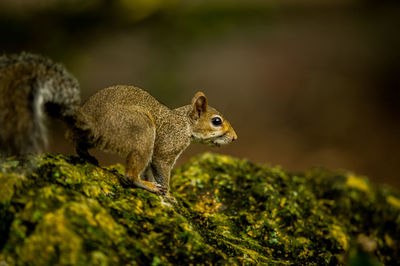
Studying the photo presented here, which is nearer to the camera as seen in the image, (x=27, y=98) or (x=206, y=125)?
(x=27, y=98)

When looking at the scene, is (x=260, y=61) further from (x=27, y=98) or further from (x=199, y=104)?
(x=27, y=98)

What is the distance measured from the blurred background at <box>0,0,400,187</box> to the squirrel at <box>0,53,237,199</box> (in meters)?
4.40

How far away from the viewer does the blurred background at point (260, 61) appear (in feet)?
31.9

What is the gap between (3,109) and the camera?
240cm

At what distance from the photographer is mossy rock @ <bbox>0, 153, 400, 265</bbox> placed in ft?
6.84

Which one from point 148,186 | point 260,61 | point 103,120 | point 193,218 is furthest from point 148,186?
point 260,61

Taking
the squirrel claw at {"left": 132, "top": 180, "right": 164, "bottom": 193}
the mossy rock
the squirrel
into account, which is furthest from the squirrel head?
the squirrel claw at {"left": 132, "top": 180, "right": 164, "bottom": 193}

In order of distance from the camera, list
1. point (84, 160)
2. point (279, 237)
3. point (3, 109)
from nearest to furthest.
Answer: point (3, 109), point (84, 160), point (279, 237)

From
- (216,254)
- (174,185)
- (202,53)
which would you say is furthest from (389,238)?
(202,53)

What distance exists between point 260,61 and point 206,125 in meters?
9.02

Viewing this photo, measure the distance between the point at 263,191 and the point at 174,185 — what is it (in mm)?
966

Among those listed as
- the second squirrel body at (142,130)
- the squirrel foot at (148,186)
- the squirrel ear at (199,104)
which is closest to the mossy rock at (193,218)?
the squirrel foot at (148,186)

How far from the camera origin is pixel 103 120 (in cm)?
305

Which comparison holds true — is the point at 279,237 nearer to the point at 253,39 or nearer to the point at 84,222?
the point at 84,222
